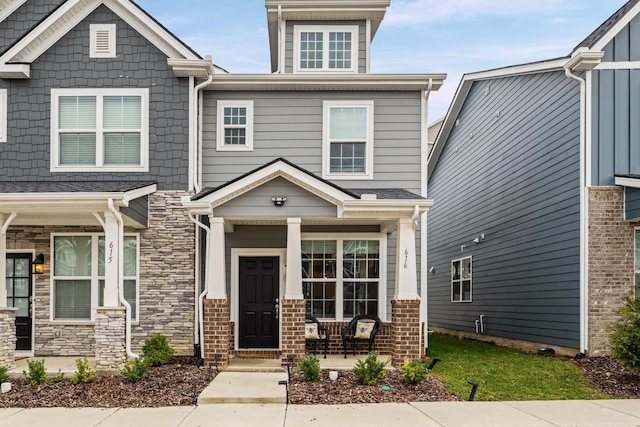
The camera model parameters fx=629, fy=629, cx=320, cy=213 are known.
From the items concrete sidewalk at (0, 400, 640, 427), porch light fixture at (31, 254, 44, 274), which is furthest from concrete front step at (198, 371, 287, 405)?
porch light fixture at (31, 254, 44, 274)

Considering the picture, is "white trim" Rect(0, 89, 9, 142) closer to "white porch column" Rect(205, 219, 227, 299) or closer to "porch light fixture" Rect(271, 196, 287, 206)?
"white porch column" Rect(205, 219, 227, 299)

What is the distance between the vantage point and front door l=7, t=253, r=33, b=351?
12.4 metres

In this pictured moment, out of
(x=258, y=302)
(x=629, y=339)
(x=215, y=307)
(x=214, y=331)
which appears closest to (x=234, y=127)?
(x=258, y=302)

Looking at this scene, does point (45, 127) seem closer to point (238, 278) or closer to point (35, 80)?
point (35, 80)

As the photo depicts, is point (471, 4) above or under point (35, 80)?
above

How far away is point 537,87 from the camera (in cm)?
1405

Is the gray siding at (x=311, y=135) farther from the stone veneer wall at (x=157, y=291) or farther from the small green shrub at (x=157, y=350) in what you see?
the small green shrub at (x=157, y=350)

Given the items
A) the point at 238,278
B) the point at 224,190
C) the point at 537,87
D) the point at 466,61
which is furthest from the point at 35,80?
the point at 466,61

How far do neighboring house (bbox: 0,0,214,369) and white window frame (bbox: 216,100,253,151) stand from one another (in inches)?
26.4

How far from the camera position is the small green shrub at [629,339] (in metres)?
9.62

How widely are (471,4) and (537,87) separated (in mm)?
5948

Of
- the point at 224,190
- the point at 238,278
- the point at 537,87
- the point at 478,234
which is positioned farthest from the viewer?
the point at 478,234

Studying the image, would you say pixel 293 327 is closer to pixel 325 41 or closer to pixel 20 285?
pixel 20 285

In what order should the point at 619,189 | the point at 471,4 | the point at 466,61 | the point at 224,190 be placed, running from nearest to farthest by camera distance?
the point at 224,190 < the point at 619,189 < the point at 471,4 < the point at 466,61
